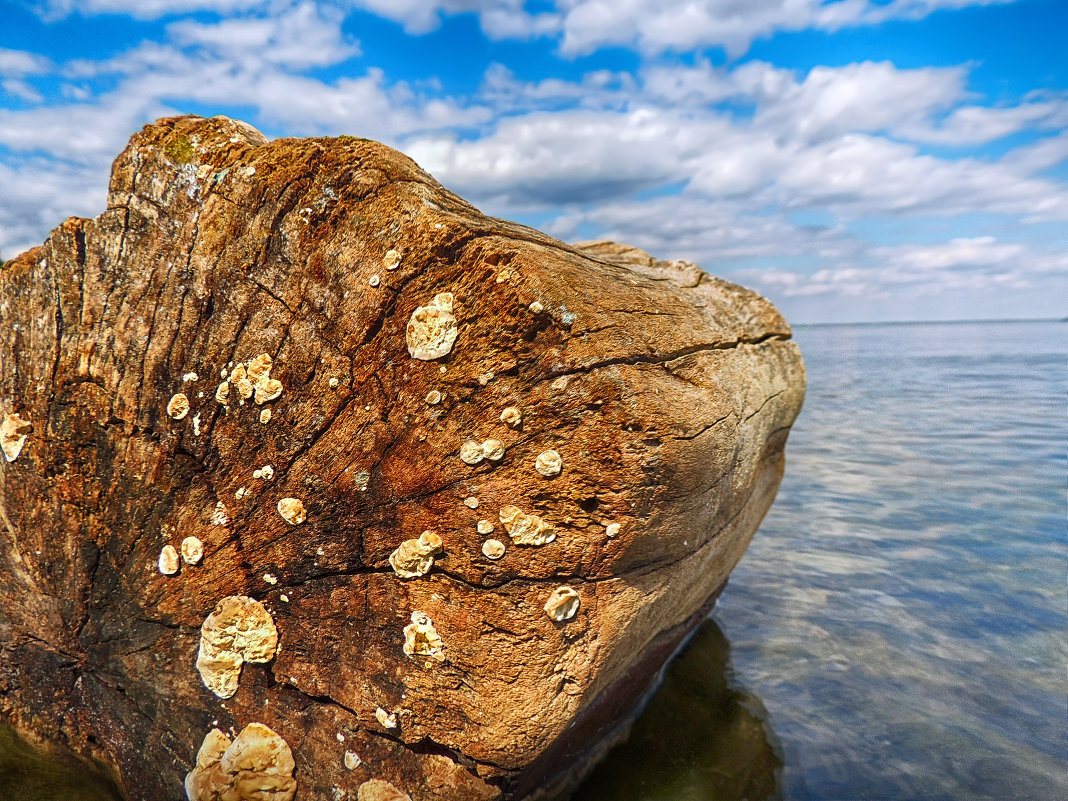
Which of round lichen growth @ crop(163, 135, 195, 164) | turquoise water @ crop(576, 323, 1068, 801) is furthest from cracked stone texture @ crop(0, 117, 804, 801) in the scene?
turquoise water @ crop(576, 323, 1068, 801)

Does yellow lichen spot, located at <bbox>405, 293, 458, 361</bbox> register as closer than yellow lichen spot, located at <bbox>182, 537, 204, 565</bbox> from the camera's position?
Yes

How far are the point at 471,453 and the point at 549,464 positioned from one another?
36 cm

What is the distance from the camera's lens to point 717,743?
15.1 feet

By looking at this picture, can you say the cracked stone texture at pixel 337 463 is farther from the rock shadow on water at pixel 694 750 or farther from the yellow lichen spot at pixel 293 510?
the rock shadow on water at pixel 694 750

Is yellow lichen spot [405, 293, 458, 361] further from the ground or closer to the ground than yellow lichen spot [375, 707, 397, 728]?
further from the ground

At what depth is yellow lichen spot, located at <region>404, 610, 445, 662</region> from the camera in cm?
301

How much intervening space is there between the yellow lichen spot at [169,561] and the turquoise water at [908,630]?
2.75 metres

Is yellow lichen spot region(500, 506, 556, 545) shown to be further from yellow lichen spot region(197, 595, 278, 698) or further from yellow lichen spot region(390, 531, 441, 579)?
yellow lichen spot region(197, 595, 278, 698)

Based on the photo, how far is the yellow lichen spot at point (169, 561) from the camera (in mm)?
3414

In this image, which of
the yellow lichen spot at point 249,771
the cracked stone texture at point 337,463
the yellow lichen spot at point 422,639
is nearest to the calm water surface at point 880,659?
the yellow lichen spot at point 249,771

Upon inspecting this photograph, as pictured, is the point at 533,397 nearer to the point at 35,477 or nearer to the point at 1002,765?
the point at 35,477

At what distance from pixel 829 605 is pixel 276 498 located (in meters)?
6.17

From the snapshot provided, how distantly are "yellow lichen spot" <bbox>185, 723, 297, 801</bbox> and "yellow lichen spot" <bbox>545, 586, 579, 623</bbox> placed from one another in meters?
1.56

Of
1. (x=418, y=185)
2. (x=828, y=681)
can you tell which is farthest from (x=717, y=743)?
(x=418, y=185)
